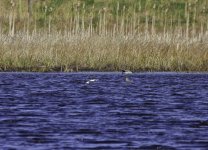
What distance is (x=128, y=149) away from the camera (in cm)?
1481

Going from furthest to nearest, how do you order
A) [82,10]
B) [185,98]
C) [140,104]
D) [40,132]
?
[82,10] < [185,98] < [140,104] < [40,132]

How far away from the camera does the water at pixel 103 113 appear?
15.6 m

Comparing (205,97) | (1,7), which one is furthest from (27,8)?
(205,97)

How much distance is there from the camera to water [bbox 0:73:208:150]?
1565cm

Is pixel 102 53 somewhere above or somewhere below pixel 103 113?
above

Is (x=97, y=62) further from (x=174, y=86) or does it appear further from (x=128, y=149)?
(x=128, y=149)

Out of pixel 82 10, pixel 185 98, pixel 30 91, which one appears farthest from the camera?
pixel 82 10

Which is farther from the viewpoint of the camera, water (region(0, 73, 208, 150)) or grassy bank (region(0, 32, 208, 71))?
grassy bank (region(0, 32, 208, 71))

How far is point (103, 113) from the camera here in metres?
19.8

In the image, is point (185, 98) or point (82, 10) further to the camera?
point (82, 10)

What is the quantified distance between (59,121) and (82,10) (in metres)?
30.4

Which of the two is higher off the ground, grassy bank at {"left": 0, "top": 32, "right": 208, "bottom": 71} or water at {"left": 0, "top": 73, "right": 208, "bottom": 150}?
grassy bank at {"left": 0, "top": 32, "right": 208, "bottom": 71}

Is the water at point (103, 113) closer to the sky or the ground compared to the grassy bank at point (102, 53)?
closer to the ground

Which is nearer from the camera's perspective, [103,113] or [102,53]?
[103,113]
